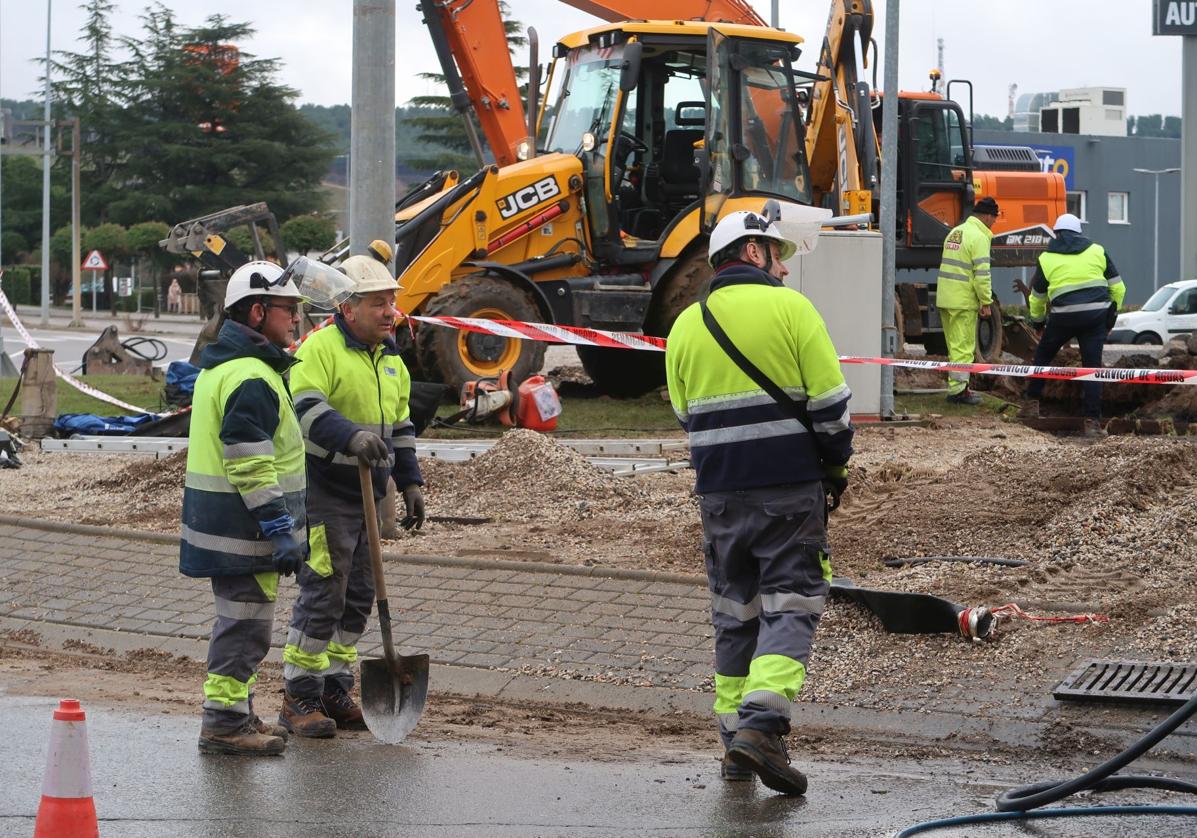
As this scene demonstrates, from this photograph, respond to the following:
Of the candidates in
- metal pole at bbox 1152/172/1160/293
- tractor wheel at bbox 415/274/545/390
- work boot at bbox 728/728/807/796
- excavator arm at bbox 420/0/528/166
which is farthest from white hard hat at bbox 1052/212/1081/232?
metal pole at bbox 1152/172/1160/293

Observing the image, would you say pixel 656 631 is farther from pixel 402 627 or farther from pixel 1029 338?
pixel 1029 338

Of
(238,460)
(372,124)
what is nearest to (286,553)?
(238,460)

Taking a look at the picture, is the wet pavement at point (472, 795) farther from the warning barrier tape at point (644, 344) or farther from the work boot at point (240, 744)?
the warning barrier tape at point (644, 344)

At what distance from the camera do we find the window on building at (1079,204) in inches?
2333

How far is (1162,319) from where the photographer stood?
34.2 m

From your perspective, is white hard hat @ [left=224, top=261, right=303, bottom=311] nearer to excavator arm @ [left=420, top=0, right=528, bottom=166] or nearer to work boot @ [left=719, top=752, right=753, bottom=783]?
work boot @ [left=719, top=752, right=753, bottom=783]

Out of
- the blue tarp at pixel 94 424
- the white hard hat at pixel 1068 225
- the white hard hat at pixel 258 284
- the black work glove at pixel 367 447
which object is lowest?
the blue tarp at pixel 94 424

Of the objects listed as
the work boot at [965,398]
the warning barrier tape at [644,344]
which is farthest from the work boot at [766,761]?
the work boot at [965,398]

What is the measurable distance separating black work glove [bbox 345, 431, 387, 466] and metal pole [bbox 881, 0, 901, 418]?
9.99 meters

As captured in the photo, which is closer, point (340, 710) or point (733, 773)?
point (733, 773)

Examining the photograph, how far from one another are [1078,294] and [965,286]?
Answer: 2153 mm

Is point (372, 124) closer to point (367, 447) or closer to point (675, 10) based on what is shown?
point (367, 447)

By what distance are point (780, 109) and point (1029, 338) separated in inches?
228

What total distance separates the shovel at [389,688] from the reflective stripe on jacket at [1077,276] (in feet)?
35.7
